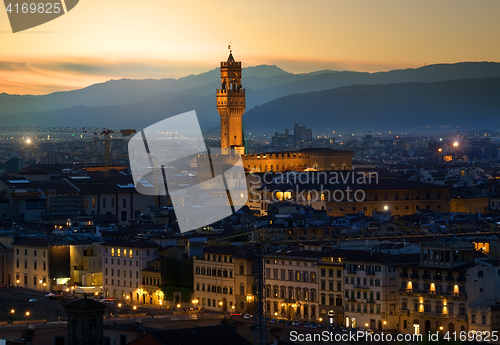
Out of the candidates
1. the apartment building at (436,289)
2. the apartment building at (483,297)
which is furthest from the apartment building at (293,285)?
the apartment building at (483,297)

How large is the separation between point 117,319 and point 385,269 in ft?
27.7

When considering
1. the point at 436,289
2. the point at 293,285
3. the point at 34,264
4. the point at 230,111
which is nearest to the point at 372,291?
the point at 436,289

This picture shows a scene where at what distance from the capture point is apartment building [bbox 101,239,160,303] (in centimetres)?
4803

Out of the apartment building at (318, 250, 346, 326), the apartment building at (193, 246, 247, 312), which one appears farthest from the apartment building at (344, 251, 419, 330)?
the apartment building at (193, 246, 247, 312)

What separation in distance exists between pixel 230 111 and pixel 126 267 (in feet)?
161

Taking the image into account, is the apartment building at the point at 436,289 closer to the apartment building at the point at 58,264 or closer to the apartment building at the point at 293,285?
the apartment building at the point at 293,285

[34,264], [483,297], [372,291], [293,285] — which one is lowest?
[34,264]

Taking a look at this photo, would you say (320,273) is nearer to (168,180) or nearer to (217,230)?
(217,230)

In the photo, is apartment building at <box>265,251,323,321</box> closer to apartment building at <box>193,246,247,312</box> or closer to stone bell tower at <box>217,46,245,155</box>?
apartment building at <box>193,246,247,312</box>

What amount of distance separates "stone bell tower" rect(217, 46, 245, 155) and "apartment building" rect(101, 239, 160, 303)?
46110 millimetres

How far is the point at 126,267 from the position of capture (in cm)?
4872

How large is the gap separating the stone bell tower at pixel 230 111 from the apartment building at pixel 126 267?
46.1 meters

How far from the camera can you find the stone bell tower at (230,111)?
96.6m

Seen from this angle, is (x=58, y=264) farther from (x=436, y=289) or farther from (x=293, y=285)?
(x=436, y=289)
